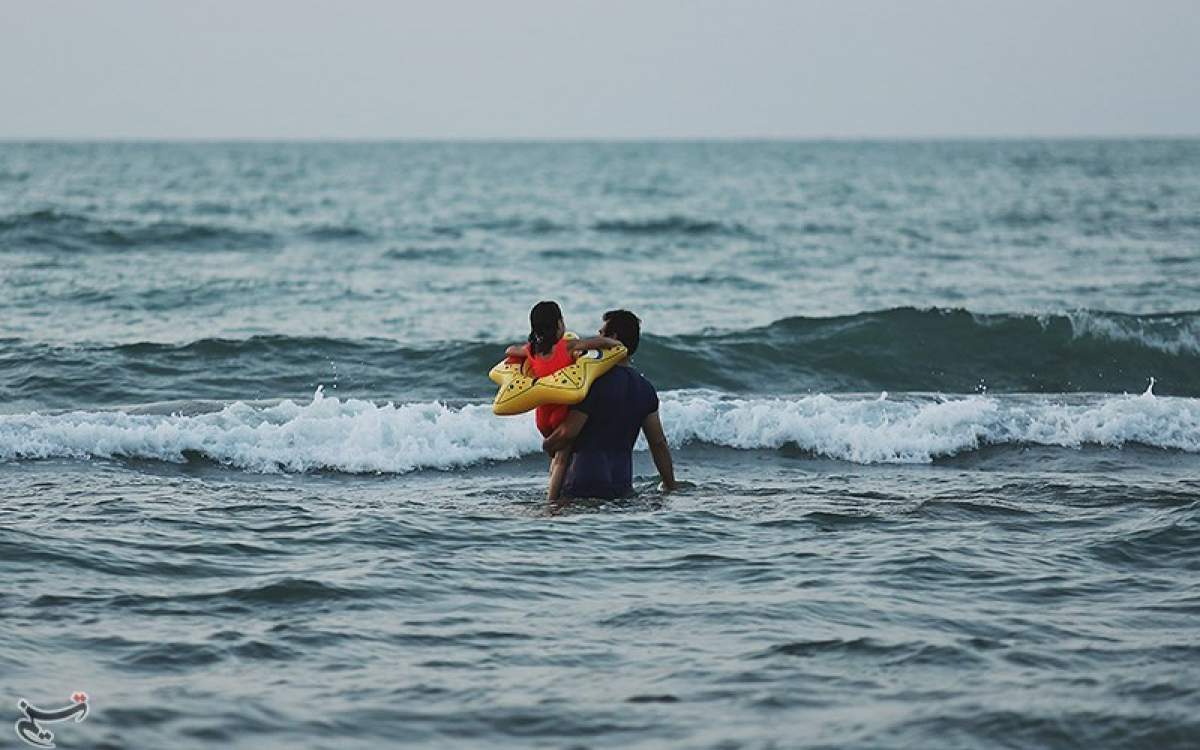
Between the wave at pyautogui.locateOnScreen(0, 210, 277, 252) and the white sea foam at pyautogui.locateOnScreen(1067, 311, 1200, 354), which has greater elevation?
the wave at pyautogui.locateOnScreen(0, 210, 277, 252)

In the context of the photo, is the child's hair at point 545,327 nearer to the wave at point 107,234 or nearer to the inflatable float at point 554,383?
the inflatable float at point 554,383

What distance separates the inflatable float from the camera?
9.44 metres

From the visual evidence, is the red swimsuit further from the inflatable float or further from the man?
the man

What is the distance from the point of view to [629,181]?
210 ft

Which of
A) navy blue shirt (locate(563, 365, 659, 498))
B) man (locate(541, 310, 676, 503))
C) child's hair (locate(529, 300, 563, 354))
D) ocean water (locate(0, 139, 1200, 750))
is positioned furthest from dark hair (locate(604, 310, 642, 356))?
ocean water (locate(0, 139, 1200, 750))

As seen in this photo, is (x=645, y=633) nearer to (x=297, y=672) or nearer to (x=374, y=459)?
(x=297, y=672)

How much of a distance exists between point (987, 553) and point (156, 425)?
297 inches

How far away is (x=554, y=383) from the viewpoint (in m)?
9.44

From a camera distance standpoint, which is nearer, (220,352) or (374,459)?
(374,459)

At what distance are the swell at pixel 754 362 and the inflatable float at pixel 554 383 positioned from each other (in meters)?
6.69

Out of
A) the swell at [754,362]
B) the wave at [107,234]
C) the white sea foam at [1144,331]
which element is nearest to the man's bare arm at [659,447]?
the swell at [754,362]

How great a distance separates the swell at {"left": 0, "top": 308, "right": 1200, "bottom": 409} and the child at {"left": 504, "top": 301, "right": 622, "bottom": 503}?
257 inches

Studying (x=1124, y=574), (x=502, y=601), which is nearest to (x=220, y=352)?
(x=502, y=601)
